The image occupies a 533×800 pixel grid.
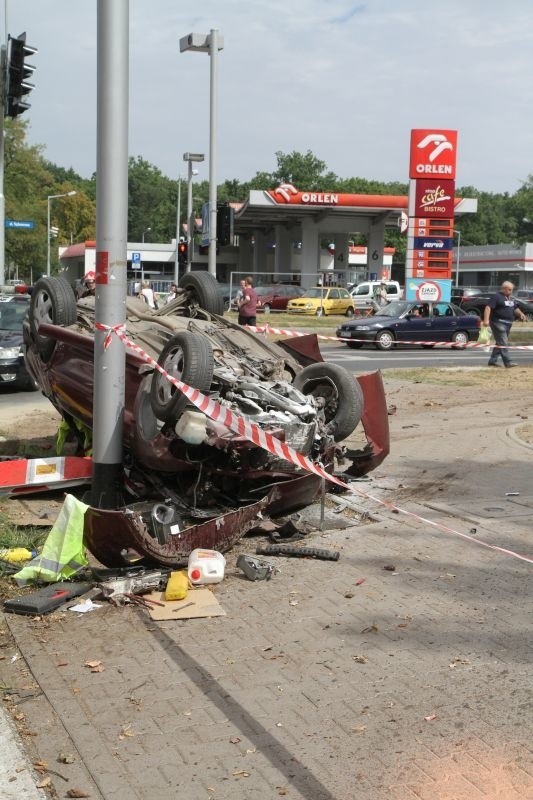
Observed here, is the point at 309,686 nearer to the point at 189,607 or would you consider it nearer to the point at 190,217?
the point at 189,607

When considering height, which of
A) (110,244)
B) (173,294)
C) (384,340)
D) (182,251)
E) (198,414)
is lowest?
(384,340)

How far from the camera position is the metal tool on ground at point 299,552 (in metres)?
6.48

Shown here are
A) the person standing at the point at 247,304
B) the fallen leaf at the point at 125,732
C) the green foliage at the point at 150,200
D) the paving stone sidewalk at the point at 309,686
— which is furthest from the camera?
the green foliage at the point at 150,200

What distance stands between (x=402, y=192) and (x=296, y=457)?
424 ft

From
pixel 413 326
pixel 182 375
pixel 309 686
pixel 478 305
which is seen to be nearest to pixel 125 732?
pixel 309 686

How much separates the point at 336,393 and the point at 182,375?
1948 mm

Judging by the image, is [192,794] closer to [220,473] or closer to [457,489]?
[220,473]

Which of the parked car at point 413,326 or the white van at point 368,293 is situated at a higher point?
the white van at point 368,293

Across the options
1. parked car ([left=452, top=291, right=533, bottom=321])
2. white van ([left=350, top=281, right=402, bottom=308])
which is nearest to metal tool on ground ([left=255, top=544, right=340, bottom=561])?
parked car ([left=452, top=291, right=533, bottom=321])

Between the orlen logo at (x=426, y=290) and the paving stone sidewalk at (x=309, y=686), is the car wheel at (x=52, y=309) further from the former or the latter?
the orlen logo at (x=426, y=290)

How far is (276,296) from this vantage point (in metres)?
44.8

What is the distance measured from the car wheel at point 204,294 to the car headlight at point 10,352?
6987 millimetres

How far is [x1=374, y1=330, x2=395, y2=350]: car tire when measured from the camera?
86.4ft

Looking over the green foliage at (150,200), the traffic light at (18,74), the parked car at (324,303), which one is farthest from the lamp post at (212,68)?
the green foliage at (150,200)
